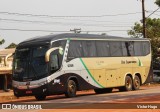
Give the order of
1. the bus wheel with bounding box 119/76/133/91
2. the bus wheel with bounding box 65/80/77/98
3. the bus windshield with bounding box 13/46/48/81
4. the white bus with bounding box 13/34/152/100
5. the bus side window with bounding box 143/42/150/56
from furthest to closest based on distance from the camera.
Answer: the bus side window with bounding box 143/42/150/56 < the bus wheel with bounding box 119/76/133/91 < the bus wheel with bounding box 65/80/77/98 < the white bus with bounding box 13/34/152/100 < the bus windshield with bounding box 13/46/48/81

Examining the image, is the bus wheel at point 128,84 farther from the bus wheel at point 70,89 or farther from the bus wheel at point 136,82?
the bus wheel at point 70,89

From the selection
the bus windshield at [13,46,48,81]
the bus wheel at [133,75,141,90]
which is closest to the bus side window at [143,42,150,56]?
the bus wheel at [133,75,141,90]

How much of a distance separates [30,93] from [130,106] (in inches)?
324

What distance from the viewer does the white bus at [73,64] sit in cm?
2502

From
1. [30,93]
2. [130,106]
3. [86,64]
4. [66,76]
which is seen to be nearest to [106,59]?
[86,64]

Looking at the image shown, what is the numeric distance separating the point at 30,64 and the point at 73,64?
2.64 metres

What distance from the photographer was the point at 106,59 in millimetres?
29812

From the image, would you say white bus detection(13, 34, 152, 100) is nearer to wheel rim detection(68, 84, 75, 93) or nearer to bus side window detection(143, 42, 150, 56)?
wheel rim detection(68, 84, 75, 93)

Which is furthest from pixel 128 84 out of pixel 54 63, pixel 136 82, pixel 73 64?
pixel 54 63

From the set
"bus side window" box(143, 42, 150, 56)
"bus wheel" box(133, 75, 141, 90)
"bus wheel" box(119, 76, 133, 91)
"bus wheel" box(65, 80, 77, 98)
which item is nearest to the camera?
"bus wheel" box(65, 80, 77, 98)

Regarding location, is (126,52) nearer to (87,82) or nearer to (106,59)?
(106,59)

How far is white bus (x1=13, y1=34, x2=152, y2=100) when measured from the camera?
25016 mm

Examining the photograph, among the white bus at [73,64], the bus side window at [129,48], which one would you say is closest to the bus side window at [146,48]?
the white bus at [73,64]

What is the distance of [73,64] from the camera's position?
87.4ft
